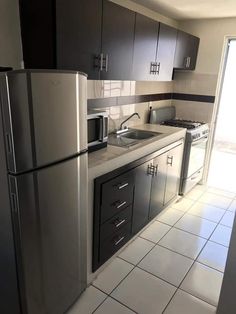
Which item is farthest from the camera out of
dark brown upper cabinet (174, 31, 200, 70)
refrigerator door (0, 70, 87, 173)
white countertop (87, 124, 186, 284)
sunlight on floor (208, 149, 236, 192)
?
sunlight on floor (208, 149, 236, 192)

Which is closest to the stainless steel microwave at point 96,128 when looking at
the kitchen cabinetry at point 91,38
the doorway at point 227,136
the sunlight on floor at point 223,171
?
the kitchen cabinetry at point 91,38

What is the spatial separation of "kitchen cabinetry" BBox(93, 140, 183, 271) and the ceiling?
150 cm

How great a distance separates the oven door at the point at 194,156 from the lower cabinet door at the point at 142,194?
0.97 meters

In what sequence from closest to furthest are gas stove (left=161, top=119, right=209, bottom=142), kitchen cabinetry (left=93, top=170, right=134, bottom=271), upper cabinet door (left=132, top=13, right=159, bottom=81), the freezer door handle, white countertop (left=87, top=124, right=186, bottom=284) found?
1. the freezer door handle
2. white countertop (left=87, top=124, right=186, bottom=284)
3. kitchen cabinetry (left=93, top=170, right=134, bottom=271)
4. upper cabinet door (left=132, top=13, right=159, bottom=81)
5. gas stove (left=161, top=119, right=209, bottom=142)

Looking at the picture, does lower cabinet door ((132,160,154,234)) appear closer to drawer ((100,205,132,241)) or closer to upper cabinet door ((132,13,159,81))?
drawer ((100,205,132,241))

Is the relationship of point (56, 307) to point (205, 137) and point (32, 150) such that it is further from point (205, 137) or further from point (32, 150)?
point (205, 137)

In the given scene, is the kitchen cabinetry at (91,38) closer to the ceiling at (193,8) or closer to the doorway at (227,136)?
the ceiling at (193,8)

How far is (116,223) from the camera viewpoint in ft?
7.04

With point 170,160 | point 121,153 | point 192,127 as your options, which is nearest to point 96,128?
point 121,153

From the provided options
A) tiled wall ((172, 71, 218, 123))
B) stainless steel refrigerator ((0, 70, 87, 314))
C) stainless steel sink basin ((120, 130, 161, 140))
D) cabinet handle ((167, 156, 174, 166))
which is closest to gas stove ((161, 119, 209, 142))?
tiled wall ((172, 71, 218, 123))

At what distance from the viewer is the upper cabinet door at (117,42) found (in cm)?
191

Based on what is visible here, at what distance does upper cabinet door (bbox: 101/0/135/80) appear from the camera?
1910 millimetres

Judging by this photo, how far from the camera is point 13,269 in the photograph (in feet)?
4.57

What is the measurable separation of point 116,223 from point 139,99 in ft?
5.48
